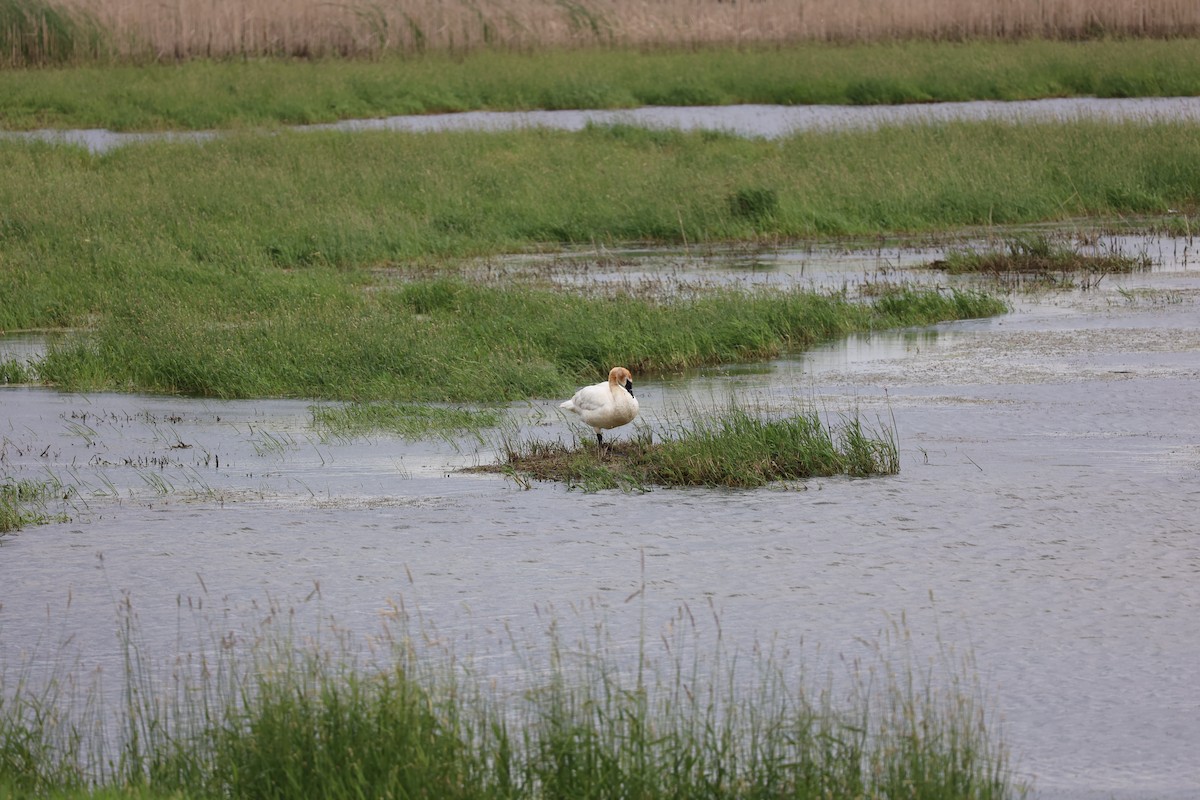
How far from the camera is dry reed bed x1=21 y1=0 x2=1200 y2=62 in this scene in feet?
133

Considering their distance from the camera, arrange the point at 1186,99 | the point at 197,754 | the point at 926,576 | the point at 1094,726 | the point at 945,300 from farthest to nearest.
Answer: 1. the point at 1186,99
2. the point at 945,300
3. the point at 926,576
4. the point at 1094,726
5. the point at 197,754

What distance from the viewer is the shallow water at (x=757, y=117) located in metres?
31.1

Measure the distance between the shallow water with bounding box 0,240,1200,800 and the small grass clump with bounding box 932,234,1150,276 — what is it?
21.0ft

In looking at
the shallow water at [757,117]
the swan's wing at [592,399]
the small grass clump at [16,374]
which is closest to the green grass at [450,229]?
the small grass clump at [16,374]

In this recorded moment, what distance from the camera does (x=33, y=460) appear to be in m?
12.8

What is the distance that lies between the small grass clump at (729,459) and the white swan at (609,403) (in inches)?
12.8

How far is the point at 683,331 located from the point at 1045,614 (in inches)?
317

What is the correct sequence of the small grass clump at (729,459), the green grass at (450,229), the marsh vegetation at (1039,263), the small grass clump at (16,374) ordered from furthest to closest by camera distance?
1. the marsh vegetation at (1039,263)
2. the small grass clump at (16,374)
3. the green grass at (450,229)
4. the small grass clump at (729,459)

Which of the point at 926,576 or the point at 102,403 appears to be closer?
the point at 926,576

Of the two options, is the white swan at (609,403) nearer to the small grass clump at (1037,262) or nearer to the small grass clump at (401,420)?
the small grass clump at (401,420)

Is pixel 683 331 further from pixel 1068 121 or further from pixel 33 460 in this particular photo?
pixel 1068 121

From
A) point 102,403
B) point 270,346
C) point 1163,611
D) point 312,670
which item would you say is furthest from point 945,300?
point 312,670

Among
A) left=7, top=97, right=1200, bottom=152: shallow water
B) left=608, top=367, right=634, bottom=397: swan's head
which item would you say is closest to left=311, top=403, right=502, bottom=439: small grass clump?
left=608, top=367, right=634, bottom=397: swan's head

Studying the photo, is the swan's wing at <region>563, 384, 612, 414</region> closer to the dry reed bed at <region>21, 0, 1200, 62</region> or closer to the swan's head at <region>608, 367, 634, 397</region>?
the swan's head at <region>608, 367, 634, 397</region>
